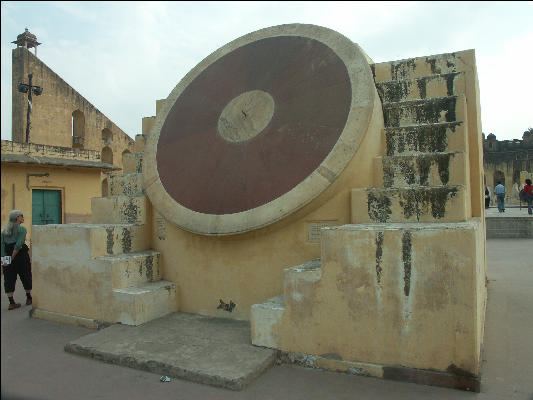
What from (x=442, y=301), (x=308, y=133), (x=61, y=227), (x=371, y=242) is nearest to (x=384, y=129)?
(x=308, y=133)

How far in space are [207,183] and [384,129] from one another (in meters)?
1.94

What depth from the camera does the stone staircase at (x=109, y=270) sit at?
4156mm

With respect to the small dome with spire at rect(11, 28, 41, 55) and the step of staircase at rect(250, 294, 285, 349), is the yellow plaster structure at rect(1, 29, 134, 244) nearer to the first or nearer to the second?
the small dome with spire at rect(11, 28, 41, 55)

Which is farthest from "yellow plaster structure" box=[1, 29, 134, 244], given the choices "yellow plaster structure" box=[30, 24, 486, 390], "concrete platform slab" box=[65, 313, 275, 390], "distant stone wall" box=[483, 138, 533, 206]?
"distant stone wall" box=[483, 138, 533, 206]

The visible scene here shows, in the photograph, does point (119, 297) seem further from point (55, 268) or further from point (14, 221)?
point (14, 221)

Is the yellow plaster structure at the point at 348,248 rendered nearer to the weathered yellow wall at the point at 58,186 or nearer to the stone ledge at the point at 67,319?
the stone ledge at the point at 67,319

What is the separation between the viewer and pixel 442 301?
273cm

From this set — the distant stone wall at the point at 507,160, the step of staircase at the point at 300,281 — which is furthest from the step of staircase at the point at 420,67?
the distant stone wall at the point at 507,160

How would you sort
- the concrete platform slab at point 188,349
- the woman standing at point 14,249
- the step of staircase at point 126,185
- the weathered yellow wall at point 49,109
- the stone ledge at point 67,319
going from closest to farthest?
the concrete platform slab at point 188,349, the stone ledge at point 67,319, the woman standing at point 14,249, the step of staircase at point 126,185, the weathered yellow wall at point 49,109

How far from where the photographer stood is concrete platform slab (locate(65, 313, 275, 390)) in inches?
115

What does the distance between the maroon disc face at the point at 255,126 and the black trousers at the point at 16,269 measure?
88.4 inches

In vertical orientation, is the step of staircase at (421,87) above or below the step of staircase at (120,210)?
above

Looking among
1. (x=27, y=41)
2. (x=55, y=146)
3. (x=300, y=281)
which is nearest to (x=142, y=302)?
(x=300, y=281)

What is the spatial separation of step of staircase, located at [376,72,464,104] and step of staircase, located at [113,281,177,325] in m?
3.27
